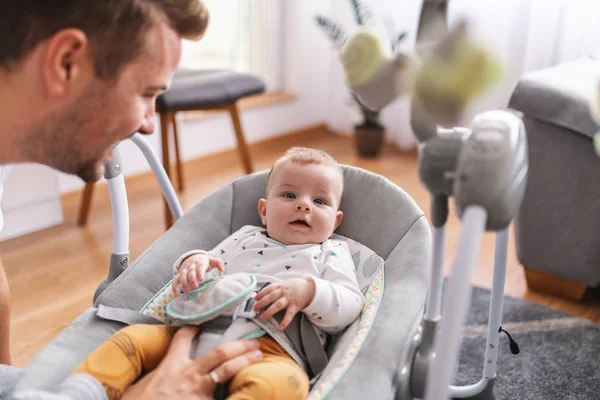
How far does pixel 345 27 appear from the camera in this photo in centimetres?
332

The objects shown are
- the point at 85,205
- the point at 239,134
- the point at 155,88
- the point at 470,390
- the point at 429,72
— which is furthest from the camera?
the point at 239,134

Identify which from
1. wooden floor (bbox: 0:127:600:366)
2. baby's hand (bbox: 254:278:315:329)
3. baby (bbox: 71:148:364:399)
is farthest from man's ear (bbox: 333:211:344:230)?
wooden floor (bbox: 0:127:600:366)

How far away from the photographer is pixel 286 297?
1.06 metres

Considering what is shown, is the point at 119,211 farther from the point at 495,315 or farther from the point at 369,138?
the point at 369,138

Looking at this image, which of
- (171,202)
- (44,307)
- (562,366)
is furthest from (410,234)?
(44,307)

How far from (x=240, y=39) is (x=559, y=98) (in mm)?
1919

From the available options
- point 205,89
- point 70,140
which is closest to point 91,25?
point 70,140

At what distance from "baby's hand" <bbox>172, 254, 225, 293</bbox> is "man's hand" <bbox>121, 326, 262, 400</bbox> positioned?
0.14m

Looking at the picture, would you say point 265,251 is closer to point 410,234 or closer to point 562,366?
point 410,234

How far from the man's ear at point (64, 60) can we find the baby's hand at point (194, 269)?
44 cm

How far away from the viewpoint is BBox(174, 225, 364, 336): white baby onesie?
1.08m

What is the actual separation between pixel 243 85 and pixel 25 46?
1575mm

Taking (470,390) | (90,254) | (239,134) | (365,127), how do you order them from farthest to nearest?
(365,127)
(239,134)
(90,254)
(470,390)

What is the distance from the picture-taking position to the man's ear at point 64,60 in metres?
0.77
